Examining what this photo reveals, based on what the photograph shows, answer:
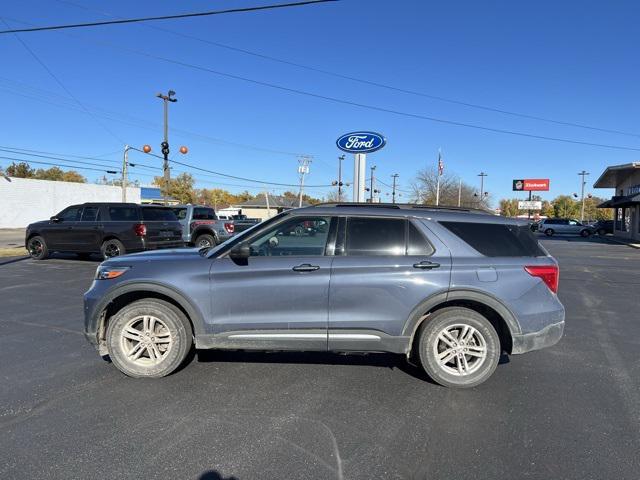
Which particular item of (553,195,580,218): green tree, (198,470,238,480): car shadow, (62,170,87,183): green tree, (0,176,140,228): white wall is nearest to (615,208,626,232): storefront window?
(198,470,238,480): car shadow

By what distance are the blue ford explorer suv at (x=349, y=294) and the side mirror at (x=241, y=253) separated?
0.01m

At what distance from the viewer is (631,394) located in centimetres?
430

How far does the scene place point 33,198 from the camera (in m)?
39.9

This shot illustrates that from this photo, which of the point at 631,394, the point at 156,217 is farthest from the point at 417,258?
the point at 156,217

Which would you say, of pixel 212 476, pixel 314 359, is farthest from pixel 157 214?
pixel 212 476

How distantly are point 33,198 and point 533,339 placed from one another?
44700 mm

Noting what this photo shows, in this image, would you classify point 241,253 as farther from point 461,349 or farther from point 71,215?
point 71,215

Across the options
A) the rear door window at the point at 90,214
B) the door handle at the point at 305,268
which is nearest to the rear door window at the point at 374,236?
the door handle at the point at 305,268

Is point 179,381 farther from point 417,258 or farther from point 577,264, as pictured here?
point 577,264

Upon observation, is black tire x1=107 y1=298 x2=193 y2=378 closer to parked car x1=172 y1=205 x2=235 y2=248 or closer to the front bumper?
the front bumper

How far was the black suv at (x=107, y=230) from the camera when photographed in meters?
13.4

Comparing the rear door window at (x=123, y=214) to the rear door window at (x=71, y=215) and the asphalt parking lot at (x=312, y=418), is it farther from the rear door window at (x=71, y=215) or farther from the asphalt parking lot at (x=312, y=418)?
the asphalt parking lot at (x=312, y=418)

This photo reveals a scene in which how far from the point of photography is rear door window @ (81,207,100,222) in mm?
13805

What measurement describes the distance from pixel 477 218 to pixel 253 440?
295 cm
